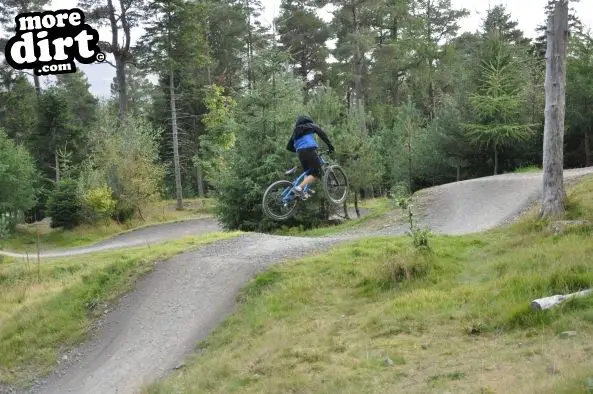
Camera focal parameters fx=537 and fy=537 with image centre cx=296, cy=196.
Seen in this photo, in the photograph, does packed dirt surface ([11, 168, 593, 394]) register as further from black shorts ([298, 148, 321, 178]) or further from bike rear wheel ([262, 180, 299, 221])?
black shorts ([298, 148, 321, 178])

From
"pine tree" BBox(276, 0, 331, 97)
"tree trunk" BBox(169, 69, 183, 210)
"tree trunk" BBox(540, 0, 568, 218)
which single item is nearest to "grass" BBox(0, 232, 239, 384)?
"tree trunk" BBox(540, 0, 568, 218)

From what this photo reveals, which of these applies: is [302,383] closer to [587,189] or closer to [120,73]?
[587,189]

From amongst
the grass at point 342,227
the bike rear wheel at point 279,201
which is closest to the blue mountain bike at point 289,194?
the bike rear wheel at point 279,201

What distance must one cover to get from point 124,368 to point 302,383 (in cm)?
446

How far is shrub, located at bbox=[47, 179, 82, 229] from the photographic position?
31.0 meters

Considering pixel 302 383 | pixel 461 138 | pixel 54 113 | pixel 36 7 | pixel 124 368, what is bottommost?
pixel 124 368

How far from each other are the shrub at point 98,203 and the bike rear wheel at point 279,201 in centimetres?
1914

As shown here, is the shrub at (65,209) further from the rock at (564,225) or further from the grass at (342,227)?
the rock at (564,225)

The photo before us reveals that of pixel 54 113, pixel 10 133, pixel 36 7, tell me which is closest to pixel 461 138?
pixel 54 113

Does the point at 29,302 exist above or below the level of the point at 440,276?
below

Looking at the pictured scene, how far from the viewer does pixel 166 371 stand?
8.69 m

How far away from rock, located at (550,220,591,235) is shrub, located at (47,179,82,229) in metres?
26.8

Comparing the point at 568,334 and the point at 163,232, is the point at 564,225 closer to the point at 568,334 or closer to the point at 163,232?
the point at 568,334

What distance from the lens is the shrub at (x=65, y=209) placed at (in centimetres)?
3102
